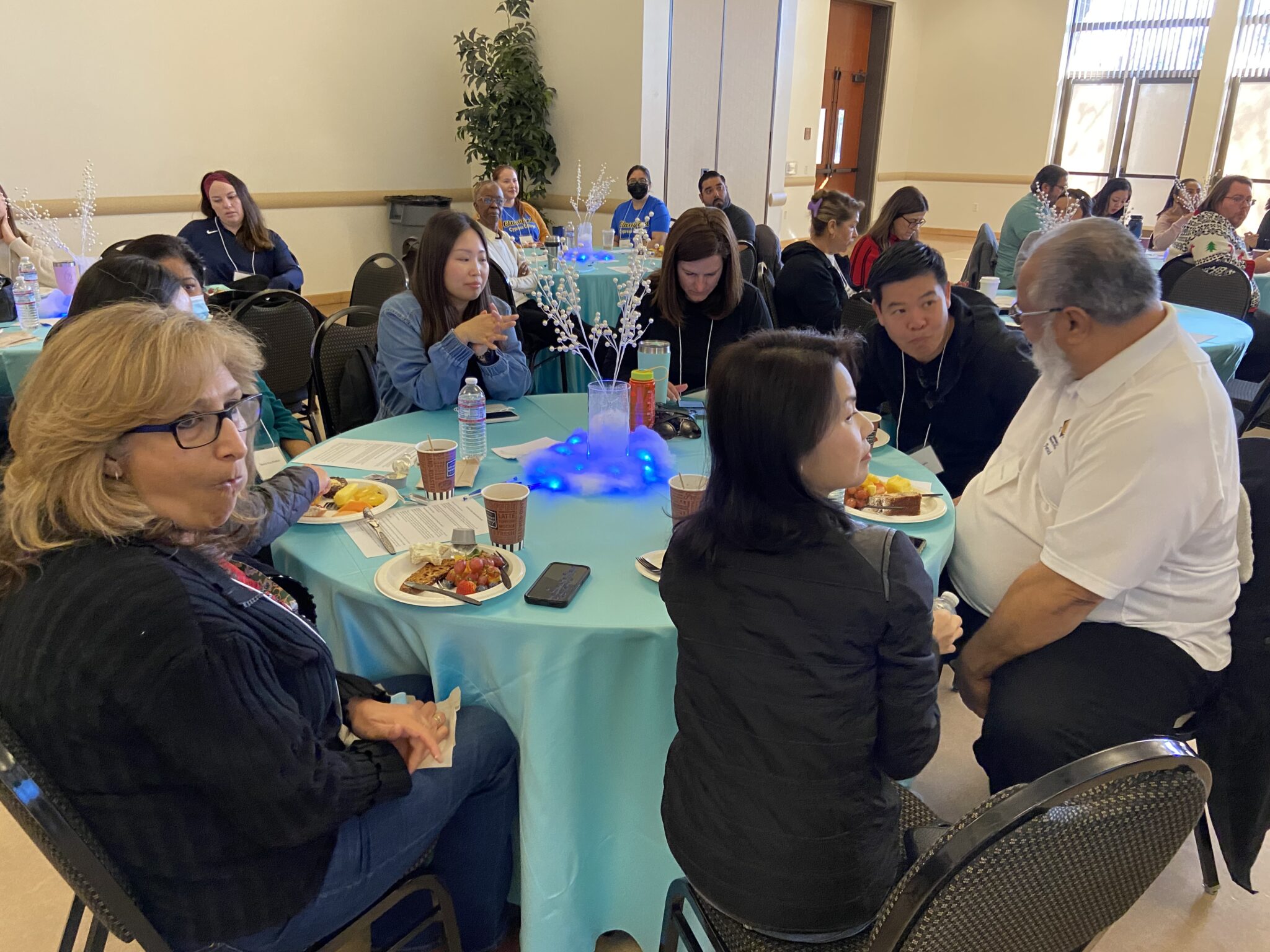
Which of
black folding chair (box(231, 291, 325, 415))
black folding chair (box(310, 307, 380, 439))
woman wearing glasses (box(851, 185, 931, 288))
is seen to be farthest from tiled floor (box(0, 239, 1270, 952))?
woman wearing glasses (box(851, 185, 931, 288))

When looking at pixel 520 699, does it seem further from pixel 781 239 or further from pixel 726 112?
pixel 781 239

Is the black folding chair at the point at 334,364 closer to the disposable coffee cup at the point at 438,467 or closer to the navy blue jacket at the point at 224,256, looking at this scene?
the disposable coffee cup at the point at 438,467

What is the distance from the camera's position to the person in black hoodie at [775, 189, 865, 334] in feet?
13.1

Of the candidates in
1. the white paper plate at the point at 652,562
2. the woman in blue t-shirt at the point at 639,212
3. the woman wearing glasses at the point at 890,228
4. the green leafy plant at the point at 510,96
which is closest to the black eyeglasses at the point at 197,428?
the white paper plate at the point at 652,562

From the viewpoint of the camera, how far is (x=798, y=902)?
1.16 meters

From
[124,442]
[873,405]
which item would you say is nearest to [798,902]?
[124,442]

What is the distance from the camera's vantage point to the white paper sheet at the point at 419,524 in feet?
5.51

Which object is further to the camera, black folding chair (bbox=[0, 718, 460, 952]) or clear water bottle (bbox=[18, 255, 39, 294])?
clear water bottle (bbox=[18, 255, 39, 294])

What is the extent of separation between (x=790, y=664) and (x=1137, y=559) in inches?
31.0

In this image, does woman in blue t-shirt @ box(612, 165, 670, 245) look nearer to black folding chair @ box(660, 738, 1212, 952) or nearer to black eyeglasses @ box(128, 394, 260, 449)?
black eyeglasses @ box(128, 394, 260, 449)

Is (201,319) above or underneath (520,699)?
above

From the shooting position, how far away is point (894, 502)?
1826mm

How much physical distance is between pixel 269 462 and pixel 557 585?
1.13 metres

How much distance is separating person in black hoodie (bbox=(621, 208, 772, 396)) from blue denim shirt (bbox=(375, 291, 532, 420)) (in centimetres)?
52
